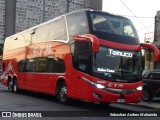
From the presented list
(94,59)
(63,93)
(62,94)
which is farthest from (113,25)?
(62,94)

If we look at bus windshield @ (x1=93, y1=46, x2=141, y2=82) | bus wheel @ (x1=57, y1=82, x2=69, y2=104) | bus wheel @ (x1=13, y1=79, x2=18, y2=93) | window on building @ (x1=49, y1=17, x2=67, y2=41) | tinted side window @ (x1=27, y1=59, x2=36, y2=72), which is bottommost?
bus wheel @ (x1=13, y1=79, x2=18, y2=93)

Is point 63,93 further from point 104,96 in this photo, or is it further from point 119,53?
point 119,53

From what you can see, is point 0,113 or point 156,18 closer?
point 0,113

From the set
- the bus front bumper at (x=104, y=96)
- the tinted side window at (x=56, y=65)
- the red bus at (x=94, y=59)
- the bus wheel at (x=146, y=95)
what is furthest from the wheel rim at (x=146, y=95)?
the bus front bumper at (x=104, y=96)

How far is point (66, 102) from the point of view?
16734 millimetres

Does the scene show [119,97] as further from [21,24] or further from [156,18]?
[21,24]

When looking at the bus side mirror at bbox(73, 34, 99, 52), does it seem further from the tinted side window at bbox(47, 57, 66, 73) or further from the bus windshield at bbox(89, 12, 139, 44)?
the tinted side window at bbox(47, 57, 66, 73)

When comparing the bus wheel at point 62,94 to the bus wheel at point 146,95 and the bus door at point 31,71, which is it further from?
the bus wheel at point 146,95

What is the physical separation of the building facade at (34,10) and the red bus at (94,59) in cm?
1317

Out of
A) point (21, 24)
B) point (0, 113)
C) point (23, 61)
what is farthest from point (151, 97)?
point (21, 24)

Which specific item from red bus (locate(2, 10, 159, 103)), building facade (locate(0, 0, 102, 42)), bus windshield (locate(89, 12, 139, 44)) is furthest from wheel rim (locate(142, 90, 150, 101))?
building facade (locate(0, 0, 102, 42))

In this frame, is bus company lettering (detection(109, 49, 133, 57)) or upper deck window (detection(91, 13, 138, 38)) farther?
upper deck window (detection(91, 13, 138, 38))

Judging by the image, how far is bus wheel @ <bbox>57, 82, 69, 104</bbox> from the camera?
1673 centimetres

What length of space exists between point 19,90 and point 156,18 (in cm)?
1424
